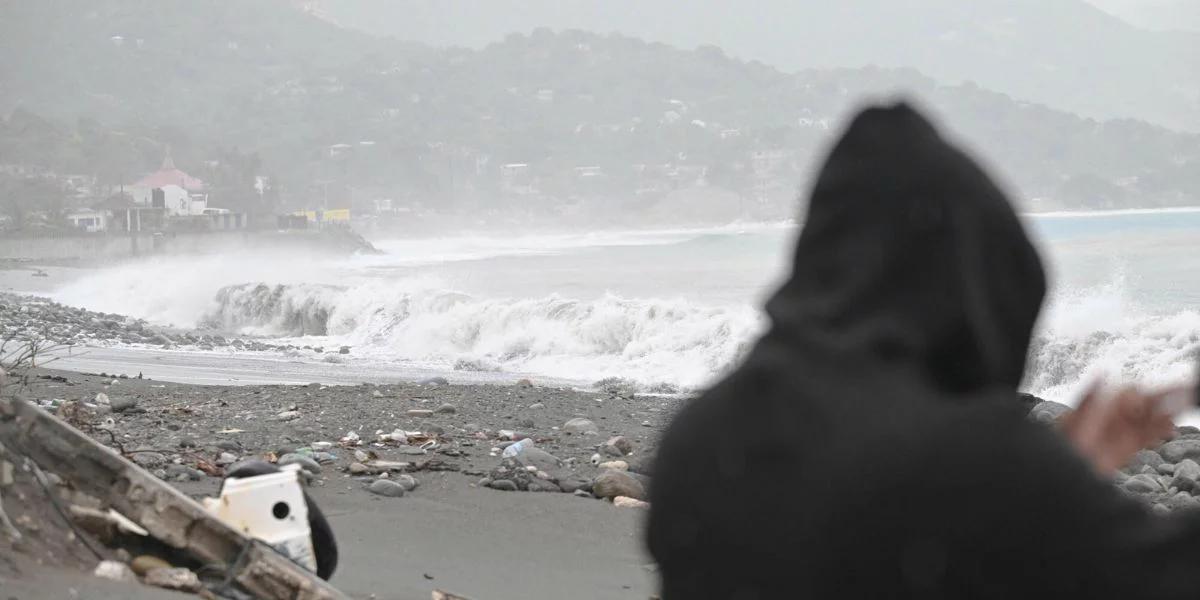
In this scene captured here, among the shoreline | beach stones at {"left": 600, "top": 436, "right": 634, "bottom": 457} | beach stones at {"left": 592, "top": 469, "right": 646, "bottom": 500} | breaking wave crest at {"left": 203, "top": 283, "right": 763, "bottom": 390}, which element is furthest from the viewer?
breaking wave crest at {"left": 203, "top": 283, "right": 763, "bottom": 390}

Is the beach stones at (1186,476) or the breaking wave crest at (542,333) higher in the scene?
the beach stones at (1186,476)

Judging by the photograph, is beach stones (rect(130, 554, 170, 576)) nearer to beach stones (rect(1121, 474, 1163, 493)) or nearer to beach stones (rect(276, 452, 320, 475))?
beach stones (rect(276, 452, 320, 475))

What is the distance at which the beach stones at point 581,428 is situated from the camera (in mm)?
9438

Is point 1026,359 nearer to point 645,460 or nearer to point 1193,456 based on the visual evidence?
point 645,460

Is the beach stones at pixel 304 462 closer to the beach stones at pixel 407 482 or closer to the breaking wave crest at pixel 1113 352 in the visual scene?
the beach stones at pixel 407 482

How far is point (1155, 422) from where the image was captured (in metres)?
1.55

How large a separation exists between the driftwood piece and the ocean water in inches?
66.7

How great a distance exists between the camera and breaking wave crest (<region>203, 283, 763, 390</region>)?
18344 mm

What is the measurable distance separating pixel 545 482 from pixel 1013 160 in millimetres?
124991

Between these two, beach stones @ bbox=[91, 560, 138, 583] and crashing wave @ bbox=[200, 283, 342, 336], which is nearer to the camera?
beach stones @ bbox=[91, 560, 138, 583]

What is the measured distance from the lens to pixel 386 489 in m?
6.48

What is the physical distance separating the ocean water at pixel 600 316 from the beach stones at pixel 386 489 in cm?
213

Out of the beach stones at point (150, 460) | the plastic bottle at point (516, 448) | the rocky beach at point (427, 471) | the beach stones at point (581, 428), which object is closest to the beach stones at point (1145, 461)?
the rocky beach at point (427, 471)

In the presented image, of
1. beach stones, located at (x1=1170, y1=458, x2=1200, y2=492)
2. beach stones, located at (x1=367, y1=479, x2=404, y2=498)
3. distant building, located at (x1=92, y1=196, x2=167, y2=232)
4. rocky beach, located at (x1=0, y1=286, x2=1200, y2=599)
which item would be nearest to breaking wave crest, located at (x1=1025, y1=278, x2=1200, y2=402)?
rocky beach, located at (x1=0, y1=286, x2=1200, y2=599)
